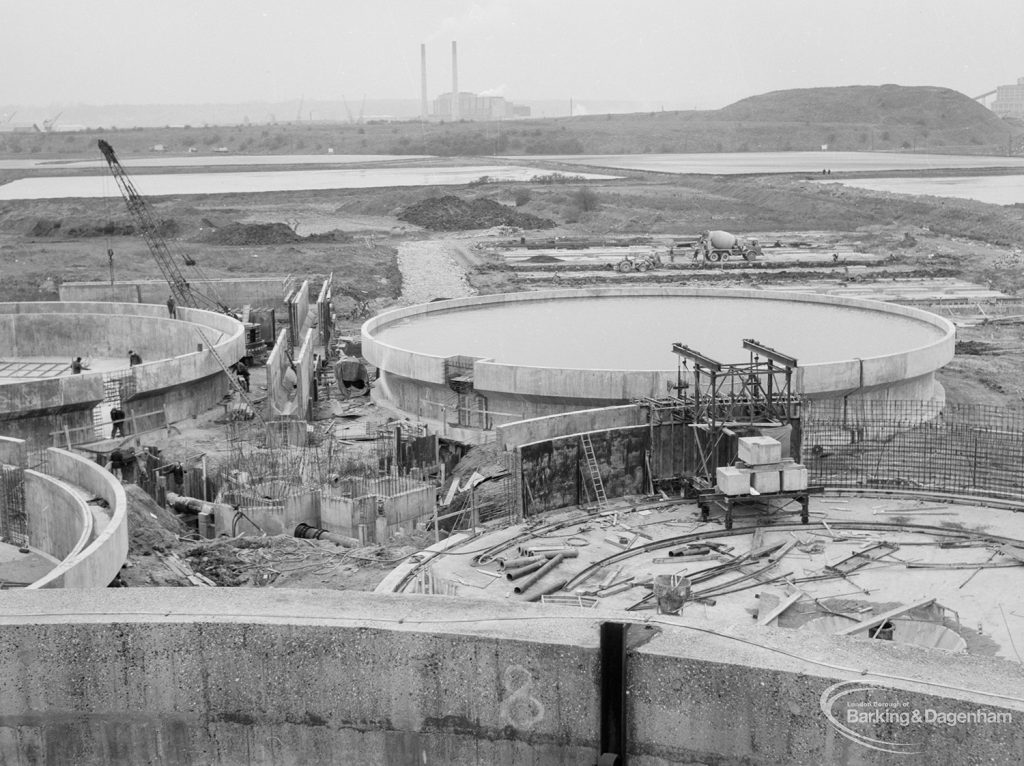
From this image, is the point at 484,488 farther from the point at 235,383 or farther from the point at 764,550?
the point at 235,383

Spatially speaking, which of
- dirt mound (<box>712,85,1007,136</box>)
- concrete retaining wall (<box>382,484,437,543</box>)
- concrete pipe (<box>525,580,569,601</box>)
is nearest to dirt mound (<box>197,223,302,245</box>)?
concrete retaining wall (<box>382,484,437,543</box>)

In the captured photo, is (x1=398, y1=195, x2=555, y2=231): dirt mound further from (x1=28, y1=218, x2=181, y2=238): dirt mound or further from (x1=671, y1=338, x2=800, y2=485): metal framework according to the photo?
(x1=671, y1=338, x2=800, y2=485): metal framework

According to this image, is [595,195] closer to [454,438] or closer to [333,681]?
[454,438]

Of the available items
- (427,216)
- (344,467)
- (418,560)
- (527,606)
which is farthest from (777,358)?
(427,216)

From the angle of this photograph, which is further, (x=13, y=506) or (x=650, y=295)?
(x=650, y=295)

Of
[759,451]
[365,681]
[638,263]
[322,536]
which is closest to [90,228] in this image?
[638,263]

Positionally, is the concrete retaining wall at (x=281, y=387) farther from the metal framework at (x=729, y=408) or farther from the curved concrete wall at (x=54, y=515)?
the metal framework at (x=729, y=408)
